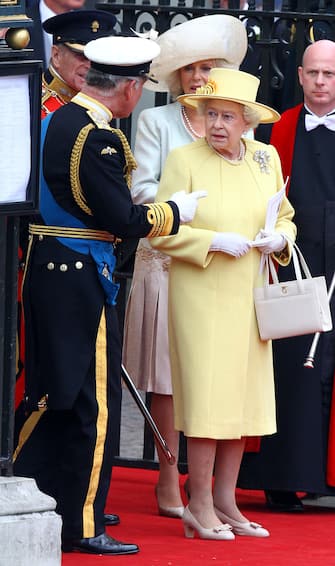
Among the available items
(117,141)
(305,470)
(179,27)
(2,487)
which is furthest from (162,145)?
(2,487)

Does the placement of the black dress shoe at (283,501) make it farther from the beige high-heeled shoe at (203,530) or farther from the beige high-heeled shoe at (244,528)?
the beige high-heeled shoe at (203,530)

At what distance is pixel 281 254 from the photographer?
5.86 metres

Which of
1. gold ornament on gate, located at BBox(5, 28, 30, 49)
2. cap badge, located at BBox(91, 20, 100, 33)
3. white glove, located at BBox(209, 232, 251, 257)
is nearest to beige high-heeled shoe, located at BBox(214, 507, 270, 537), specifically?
white glove, located at BBox(209, 232, 251, 257)

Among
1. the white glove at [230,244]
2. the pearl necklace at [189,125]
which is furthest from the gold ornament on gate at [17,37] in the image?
the pearl necklace at [189,125]

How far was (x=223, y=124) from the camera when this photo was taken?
18.5ft

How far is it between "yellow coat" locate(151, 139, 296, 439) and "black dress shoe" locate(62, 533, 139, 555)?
1.66ft

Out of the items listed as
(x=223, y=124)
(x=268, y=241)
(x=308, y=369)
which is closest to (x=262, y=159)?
(x=223, y=124)

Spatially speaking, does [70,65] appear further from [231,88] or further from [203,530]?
[203,530]

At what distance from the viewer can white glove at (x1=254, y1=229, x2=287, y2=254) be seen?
18.5ft

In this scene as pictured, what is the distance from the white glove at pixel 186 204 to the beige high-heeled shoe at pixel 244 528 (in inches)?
46.5

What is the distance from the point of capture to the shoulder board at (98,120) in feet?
17.1

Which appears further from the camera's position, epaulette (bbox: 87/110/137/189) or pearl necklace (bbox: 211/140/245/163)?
pearl necklace (bbox: 211/140/245/163)

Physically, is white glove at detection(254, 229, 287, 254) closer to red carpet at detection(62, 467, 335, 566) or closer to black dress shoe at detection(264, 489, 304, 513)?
red carpet at detection(62, 467, 335, 566)

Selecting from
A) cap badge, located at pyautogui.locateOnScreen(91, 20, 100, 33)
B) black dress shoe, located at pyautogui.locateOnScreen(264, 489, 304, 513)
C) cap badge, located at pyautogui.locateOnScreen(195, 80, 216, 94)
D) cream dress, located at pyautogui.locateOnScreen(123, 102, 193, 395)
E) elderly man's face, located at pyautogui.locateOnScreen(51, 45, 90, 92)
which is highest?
cap badge, located at pyautogui.locateOnScreen(91, 20, 100, 33)
